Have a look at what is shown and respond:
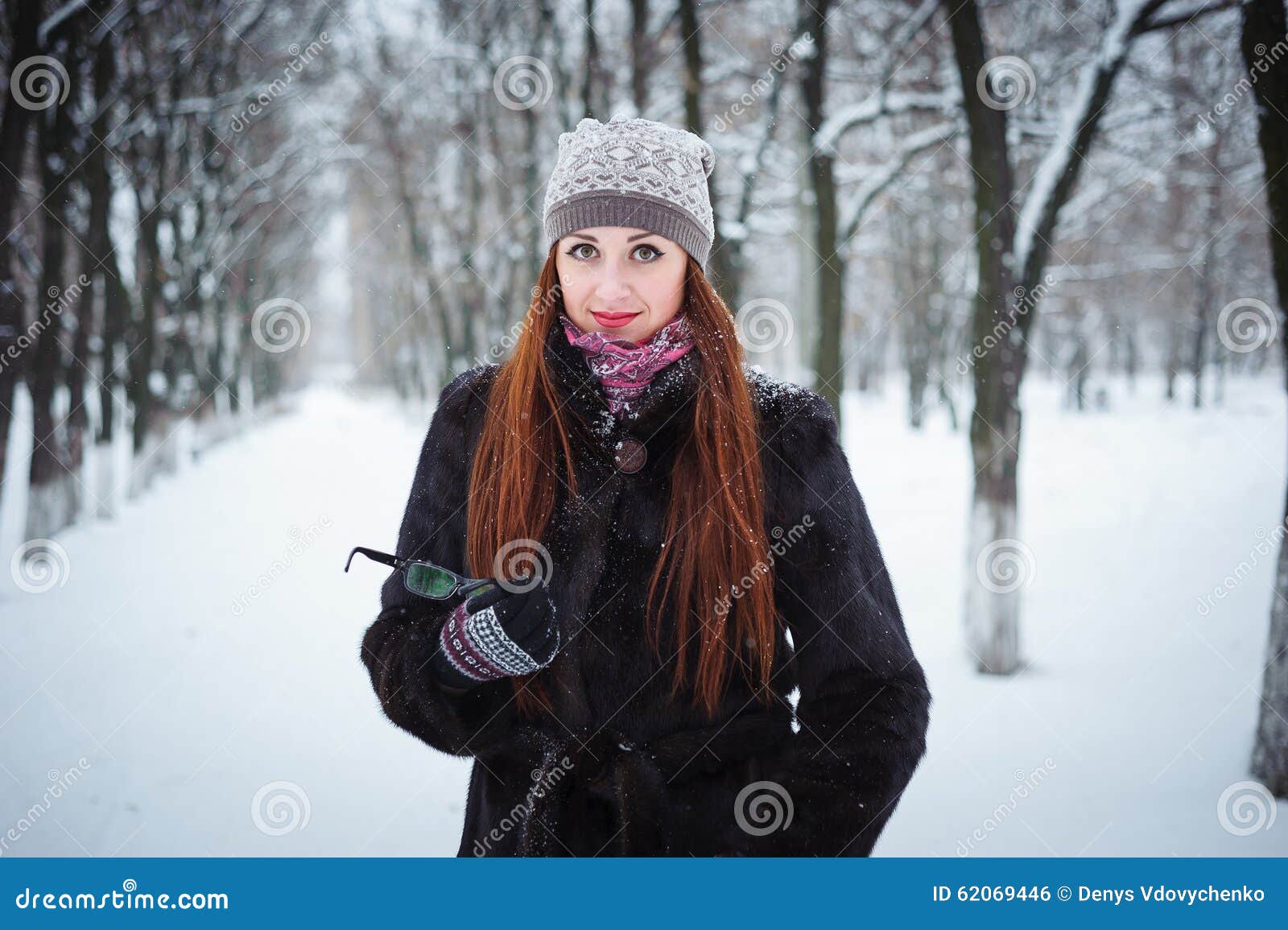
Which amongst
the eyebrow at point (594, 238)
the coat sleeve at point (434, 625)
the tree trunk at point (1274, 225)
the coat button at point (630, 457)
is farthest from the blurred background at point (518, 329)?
the eyebrow at point (594, 238)

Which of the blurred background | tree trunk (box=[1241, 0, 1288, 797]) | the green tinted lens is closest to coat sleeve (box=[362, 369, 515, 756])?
the green tinted lens

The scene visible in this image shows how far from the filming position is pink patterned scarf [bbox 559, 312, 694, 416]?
1.61m

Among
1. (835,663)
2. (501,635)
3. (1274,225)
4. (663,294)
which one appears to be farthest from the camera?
(1274,225)

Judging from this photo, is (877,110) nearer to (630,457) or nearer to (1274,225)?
(1274,225)

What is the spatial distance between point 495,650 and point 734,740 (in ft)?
1.81

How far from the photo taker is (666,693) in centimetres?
158

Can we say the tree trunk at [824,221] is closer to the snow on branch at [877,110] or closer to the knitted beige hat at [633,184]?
the snow on branch at [877,110]

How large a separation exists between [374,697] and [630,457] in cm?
395

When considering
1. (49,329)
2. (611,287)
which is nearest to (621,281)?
(611,287)

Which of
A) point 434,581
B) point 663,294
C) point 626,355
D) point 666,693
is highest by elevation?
point 663,294

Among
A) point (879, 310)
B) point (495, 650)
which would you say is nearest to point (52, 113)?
point (495, 650)

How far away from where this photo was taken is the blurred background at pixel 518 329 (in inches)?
143

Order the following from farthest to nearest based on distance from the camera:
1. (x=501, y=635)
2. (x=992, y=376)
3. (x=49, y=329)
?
(x=49, y=329) < (x=992, y=376) < (x=501, y=635)
